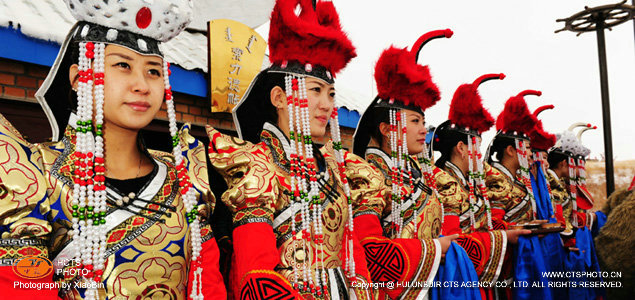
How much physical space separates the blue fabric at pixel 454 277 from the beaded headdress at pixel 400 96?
0.98 ft

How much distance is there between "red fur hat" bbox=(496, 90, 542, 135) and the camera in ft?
16.1

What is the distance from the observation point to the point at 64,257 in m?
1.48

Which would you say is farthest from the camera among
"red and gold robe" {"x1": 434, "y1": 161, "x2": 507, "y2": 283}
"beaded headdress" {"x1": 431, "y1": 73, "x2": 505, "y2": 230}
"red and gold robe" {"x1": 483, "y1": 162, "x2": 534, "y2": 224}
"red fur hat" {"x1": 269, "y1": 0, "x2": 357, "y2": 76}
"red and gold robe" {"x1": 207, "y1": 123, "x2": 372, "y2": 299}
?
"red and gold robe" {"x1": 483, "y1": 162, "x2": 534, "y2": 224}

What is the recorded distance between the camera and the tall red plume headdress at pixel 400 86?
3209mm

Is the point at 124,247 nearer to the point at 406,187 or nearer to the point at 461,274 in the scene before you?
the point at 406,187

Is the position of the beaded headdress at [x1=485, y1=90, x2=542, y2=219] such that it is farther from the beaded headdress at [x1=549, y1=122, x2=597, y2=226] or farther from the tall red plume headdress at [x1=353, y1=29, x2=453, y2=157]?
the tall red plume headdress at [x1=353, y1=29, x2=453, y2=157]

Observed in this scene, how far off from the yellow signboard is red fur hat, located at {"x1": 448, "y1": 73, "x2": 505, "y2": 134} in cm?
214

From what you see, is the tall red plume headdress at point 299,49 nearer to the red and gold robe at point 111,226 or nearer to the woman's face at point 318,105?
the woman's face at point 318,105

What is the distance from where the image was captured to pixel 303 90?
222 centimetres

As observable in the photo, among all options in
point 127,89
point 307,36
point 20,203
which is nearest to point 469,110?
point 307,36

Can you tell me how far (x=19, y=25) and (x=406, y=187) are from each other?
2.88 metres

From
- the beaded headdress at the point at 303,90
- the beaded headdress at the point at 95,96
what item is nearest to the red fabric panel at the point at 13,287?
the beaded headdress at the point at 95,96

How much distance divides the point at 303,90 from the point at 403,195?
1.19 metres

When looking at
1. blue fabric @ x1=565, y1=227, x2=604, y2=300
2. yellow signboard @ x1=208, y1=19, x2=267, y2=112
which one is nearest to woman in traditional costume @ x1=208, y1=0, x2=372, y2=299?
yellow signboard @ x1=208, y1=19, x2=267, y2=112
